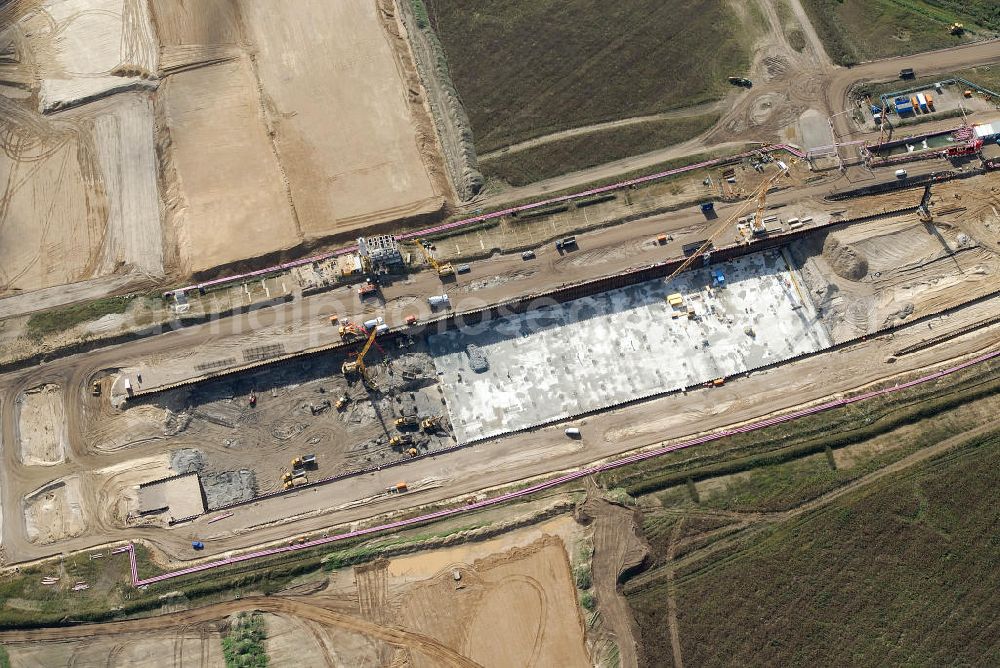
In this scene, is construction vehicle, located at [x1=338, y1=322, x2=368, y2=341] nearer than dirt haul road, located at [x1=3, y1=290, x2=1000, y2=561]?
No

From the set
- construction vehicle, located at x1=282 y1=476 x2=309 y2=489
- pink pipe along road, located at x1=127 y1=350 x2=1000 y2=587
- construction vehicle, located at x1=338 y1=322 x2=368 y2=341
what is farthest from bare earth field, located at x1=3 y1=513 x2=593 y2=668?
construction vehicle, located at x1=338 y1=322 x2=368 y2=341

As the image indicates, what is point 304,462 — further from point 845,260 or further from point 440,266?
point 845,260

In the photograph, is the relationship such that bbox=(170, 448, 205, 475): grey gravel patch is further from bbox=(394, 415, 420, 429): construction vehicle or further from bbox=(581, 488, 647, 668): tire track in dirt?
bbox=(581, 488, 647, 668): tire track in dirt

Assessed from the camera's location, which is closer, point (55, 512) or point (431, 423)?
point (55, 512)

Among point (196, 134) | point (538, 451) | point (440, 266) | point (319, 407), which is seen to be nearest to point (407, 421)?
point (319, 407)

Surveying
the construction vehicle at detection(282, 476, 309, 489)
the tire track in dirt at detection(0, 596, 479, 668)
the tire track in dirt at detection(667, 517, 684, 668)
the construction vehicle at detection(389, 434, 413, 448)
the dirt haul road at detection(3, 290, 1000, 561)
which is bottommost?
the tire track in dirt at detection(667, 517, 684, 668)

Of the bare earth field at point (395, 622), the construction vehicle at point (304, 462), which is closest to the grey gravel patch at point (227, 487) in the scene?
the construction vehicle at point (304, 462)

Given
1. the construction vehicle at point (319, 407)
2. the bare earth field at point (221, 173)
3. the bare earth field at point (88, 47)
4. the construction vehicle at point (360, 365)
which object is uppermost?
the bare earth field at point (88, 47)

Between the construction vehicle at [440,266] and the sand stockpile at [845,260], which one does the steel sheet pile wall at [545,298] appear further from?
the construction vehicle at [440,266]
